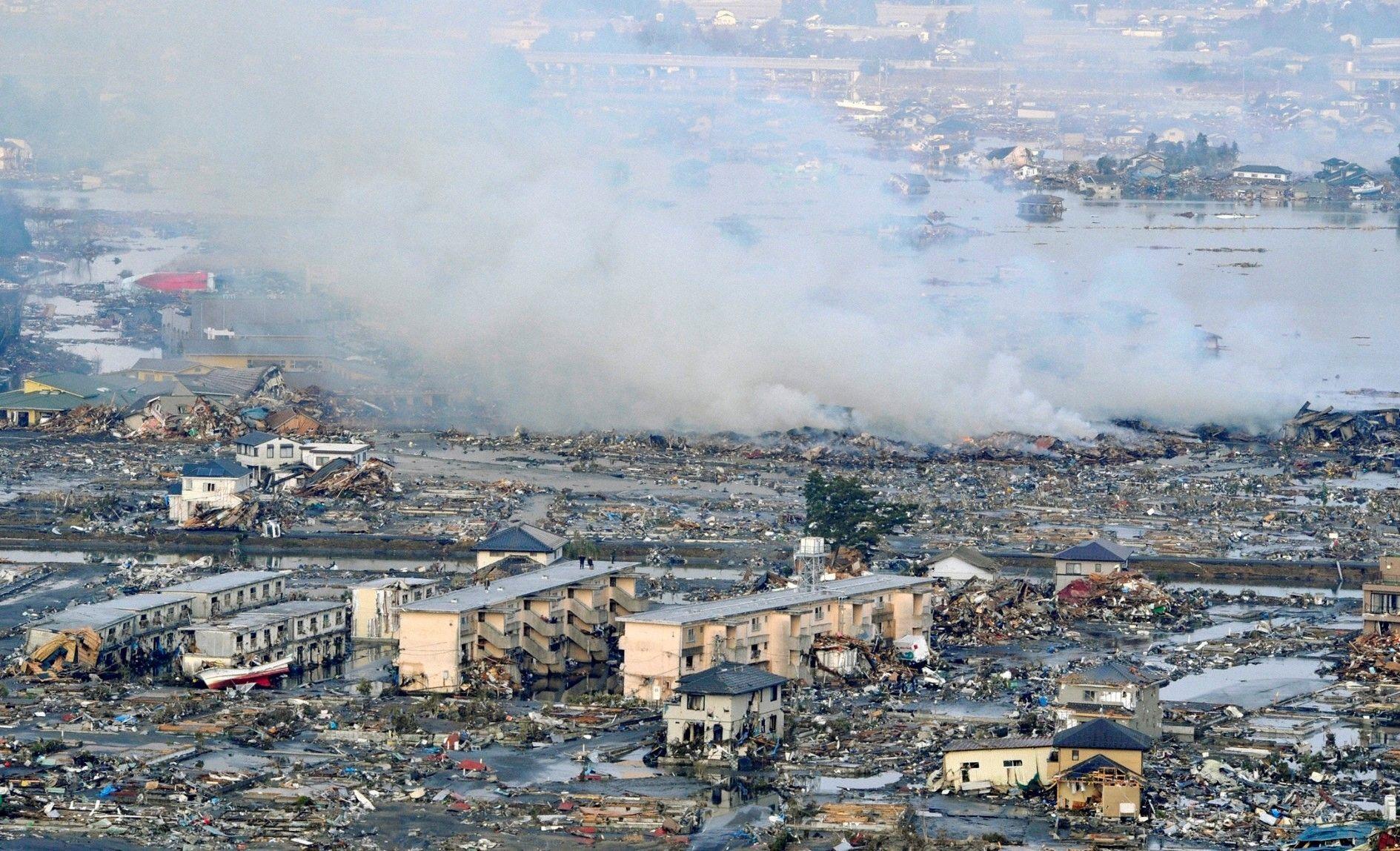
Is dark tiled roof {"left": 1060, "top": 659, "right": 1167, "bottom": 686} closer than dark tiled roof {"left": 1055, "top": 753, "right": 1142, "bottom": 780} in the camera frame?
No

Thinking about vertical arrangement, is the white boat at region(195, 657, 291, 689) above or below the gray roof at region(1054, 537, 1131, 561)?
below

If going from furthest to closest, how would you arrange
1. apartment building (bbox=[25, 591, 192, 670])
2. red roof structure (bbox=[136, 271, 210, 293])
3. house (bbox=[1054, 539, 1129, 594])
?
red roof structure (bbox=[136, 271, 210, 293])
house (bbox=[1054, 539, 1129, 594])
apartment building (bbox=[25, 591, 192, 670])

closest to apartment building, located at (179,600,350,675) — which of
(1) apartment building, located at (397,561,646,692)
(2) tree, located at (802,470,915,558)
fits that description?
(1) apartment building, located at (397,561,646,692)

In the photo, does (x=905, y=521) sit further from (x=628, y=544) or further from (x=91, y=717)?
(x=91, y=717)

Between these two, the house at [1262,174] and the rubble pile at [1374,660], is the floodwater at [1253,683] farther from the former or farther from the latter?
the house at [1262,174]

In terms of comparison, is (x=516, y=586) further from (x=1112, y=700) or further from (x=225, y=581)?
(x=1112, y=700)

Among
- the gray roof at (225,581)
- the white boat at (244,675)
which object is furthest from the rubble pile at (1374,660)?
the gray roof at (225,581)

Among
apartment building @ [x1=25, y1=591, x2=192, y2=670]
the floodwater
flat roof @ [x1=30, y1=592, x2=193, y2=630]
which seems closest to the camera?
the floodwater

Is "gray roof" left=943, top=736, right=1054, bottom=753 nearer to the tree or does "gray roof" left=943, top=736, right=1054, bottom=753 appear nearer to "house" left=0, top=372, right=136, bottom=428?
the tree
